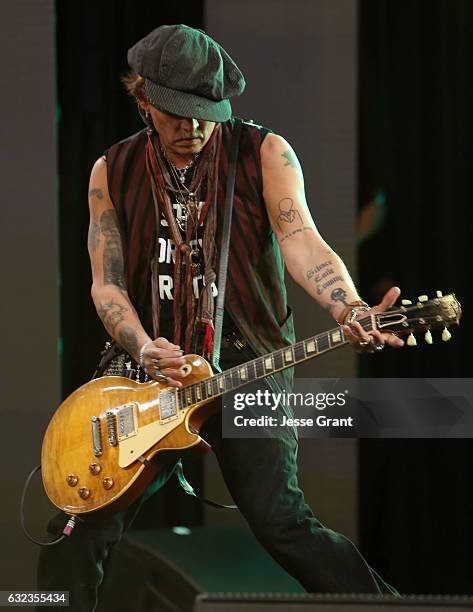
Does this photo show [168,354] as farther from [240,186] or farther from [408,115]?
[408,115]

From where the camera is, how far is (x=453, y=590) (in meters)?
3.57

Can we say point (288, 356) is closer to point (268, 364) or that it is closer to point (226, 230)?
point (268, 364)

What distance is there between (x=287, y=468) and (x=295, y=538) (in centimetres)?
22

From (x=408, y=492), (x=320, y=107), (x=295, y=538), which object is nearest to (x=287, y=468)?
(x=295, y=538)

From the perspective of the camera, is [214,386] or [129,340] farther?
[129,340]

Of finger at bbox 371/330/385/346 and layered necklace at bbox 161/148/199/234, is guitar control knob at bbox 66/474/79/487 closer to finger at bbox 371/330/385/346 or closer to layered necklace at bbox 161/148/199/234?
layered necklace at bbox 161/148/199/234

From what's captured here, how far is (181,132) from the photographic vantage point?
3.37 m

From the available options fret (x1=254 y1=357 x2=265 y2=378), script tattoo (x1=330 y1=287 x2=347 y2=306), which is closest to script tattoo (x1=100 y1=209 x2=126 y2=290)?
fret (x1=254 y1=357 x2=265 y2=378)

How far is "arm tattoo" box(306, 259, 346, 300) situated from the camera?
3.05 m

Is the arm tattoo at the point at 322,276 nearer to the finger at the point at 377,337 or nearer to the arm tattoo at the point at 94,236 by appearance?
the finger at the point at 377,337

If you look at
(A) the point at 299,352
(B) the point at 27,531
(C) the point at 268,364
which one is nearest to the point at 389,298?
(A) the point at 299,352

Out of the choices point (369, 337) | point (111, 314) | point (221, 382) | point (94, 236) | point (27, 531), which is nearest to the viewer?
point (369, 337)

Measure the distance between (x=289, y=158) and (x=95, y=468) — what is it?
44.0 inches

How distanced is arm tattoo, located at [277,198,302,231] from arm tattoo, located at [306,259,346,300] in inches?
7.1
